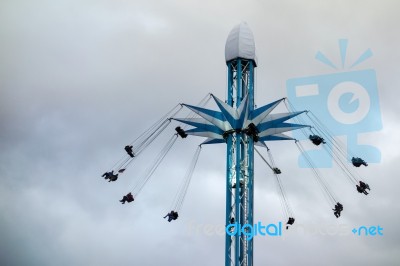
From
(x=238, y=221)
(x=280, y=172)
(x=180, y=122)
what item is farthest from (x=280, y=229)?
(x=180, y=122)

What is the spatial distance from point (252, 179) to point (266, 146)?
5.22m

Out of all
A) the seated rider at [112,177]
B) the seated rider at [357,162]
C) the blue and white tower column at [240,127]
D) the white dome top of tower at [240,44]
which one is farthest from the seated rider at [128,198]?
the seated rider at [357,162]

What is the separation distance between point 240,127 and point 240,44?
7.09 metres

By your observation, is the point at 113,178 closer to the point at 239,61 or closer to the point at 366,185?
the point at 239,61

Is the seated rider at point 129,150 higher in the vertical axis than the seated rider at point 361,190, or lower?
higher

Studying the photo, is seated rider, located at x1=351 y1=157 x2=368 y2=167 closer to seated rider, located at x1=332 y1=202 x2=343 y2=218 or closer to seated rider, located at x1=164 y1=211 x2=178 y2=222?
seated rider, located at x1=332 y1=202 x2=343 y2=218

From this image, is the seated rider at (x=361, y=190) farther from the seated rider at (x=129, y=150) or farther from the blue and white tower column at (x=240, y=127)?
the seated rider at (x=129, y=150)

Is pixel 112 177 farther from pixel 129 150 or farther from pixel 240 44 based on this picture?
pixel 240 44

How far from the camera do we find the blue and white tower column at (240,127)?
1599 inches

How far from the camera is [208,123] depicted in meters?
44.4

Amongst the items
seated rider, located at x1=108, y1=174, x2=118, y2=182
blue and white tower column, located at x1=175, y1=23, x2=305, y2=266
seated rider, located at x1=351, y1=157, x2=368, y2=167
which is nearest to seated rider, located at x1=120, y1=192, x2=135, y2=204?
seated rider, located at x1=108, y1=174, x2=118, y2=182

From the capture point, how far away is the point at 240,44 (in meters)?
46.1

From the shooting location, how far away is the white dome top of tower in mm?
46000

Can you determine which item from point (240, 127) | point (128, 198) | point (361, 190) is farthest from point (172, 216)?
point (361, 190)
